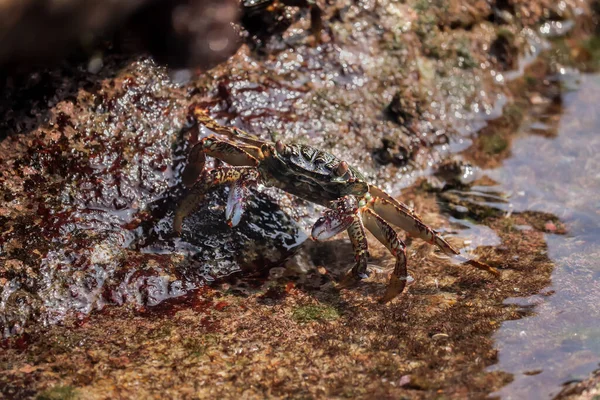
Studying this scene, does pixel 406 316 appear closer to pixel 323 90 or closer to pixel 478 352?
pixel 478 352

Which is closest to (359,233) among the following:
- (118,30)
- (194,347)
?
(194,347)

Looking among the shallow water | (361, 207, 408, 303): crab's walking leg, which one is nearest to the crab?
(361, 207, 408, 303): crab's walking leg

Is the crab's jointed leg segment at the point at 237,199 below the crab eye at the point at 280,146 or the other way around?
below

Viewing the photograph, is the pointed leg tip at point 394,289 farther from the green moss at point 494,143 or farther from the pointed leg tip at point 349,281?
the green moss at point 494,143

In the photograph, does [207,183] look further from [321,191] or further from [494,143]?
[494,143]

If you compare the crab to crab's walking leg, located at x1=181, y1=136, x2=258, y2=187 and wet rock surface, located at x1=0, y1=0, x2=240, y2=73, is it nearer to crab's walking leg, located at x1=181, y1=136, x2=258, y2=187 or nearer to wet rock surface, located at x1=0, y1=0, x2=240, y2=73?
crab's walking leg, located at x1=181, y1=136, x2=258, y2=187

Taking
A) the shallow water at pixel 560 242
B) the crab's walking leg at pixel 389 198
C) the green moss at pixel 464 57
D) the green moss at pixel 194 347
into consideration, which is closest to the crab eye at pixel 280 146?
the crab's walking leg at pixel 389 198
